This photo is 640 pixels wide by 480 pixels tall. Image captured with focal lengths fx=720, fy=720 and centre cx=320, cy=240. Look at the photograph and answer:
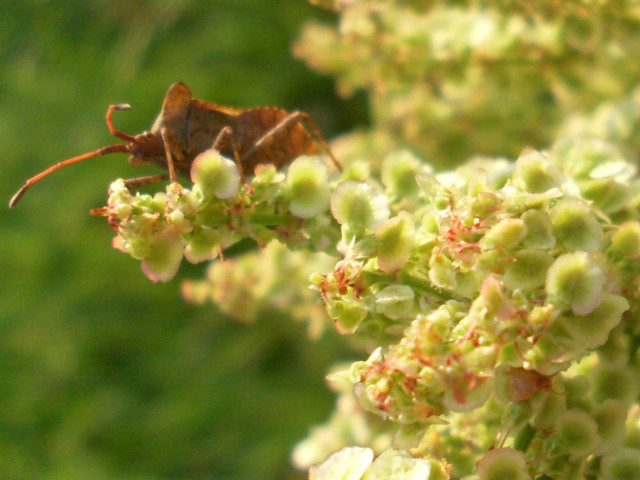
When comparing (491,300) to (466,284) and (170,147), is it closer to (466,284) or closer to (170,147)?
(466,284)

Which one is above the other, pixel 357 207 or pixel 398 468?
pixel 357 207

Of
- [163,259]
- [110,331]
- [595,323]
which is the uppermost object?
[163,259]

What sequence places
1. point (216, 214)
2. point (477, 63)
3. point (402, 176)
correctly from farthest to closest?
point (477, 63), point (402, 176), point (216, 214)

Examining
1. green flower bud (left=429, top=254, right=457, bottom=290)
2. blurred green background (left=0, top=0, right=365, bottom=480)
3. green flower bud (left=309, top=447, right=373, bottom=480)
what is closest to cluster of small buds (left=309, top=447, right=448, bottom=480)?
green flower bud (left=309, top=447, right=373, bottom=480)

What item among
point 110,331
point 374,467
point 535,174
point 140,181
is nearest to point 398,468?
point 374,467

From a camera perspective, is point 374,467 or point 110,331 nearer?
point 374,467

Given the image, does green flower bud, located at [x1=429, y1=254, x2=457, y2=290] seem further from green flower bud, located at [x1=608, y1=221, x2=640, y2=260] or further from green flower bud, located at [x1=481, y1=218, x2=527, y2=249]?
green flower bud, located at [x1=608, y1=221, x2=640, y2=260]

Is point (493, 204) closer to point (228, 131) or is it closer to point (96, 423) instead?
point (228, 131)
